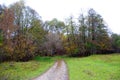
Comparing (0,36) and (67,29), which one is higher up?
(67,29)

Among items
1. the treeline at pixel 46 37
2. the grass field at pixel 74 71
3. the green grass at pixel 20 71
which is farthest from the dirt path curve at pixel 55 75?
the treeline at pixel 46 37

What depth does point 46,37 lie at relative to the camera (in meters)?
71.8

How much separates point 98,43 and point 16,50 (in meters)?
27.5

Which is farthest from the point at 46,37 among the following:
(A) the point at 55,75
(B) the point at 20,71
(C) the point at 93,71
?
(A) the point at 55,75

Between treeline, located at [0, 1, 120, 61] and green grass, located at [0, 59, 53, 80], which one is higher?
treeline, located at [0, 1, 120, 61]

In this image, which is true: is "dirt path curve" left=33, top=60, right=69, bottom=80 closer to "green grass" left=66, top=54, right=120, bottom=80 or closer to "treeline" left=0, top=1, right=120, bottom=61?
"green grass" left=66, top=54, right=120, bottom=80

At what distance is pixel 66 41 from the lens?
70.3 metres

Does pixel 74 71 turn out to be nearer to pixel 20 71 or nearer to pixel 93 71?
pixel 93 71

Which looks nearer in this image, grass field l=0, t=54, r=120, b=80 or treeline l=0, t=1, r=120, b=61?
grass field l=0, t=54, r=120, b=80

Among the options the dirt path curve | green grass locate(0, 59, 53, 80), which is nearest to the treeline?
green grass locate(0, 59, 53, 80)

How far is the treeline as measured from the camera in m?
43.4

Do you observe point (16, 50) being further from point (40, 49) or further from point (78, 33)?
point (78, 33)

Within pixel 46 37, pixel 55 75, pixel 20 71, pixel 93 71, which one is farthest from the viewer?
pixel 46 37

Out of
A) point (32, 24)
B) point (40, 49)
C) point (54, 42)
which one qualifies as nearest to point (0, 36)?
point (32, 24)
